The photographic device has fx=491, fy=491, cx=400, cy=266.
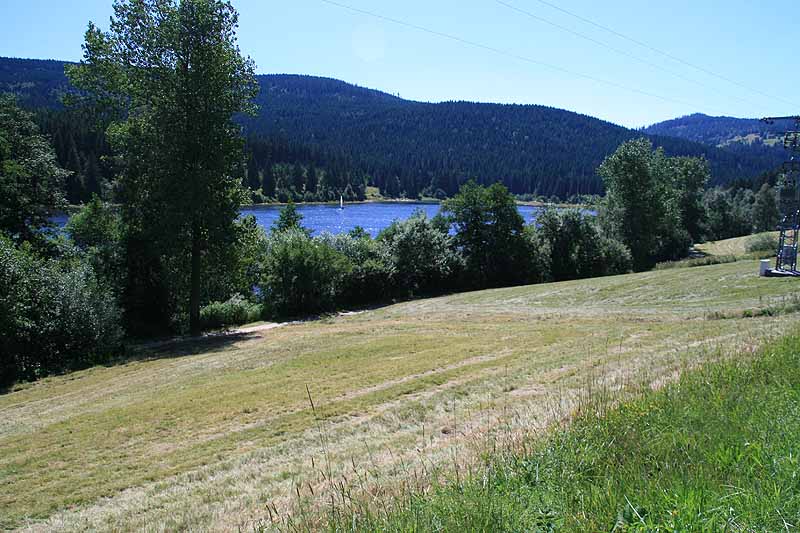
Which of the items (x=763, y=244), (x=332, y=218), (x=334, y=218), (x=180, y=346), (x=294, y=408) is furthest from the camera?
(x=334, y=218)

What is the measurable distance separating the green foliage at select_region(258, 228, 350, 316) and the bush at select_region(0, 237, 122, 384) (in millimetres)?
11842

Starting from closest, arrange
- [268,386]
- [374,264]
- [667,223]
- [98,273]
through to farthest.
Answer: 1. [268,386]
2. [98,273]
3. [374,264]
4. [667,223]

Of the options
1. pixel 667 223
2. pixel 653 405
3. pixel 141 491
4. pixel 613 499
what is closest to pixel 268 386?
pixel 141 491

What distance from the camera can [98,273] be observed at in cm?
2733

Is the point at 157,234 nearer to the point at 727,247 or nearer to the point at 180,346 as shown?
the point at 180,346

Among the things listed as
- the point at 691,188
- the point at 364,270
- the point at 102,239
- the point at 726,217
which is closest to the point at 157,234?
the point at 102,239

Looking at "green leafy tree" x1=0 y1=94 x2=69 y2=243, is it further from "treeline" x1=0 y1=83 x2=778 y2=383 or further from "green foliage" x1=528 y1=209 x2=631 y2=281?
"green foliage" x1=528 y1=209 x2=631 y2=281

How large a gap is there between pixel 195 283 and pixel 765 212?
108 meters

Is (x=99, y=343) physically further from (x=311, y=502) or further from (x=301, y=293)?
(x=311, y=502)

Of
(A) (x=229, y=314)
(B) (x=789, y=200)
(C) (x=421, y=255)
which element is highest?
(B) (x=789, y=200)

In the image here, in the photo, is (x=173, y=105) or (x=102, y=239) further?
(x=102, y=239)

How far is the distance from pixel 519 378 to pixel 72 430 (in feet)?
34.9

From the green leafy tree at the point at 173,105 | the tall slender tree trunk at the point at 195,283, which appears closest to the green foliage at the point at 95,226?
the green leafy tree at the point at 173,105

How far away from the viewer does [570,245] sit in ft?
177
